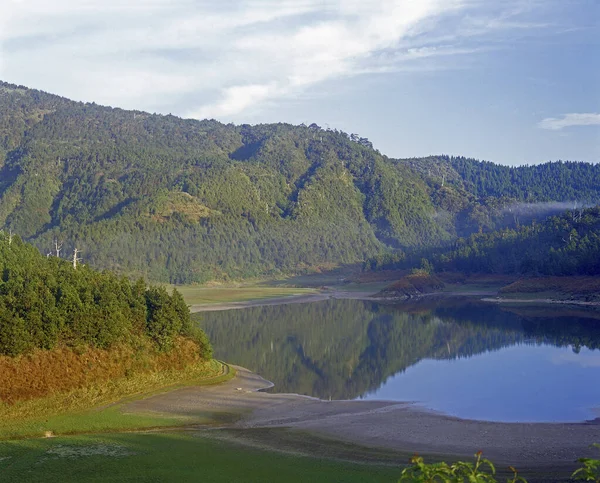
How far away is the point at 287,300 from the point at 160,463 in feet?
298

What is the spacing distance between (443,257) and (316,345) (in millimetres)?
83490

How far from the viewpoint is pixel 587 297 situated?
99062 millimetres

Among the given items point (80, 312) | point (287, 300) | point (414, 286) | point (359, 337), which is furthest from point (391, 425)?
point (414, 286)

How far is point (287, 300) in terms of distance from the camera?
4567 inches

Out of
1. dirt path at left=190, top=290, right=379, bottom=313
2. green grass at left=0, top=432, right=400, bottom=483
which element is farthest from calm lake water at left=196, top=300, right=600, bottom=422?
green grass at left=0, top=432, right=400, bottom=483

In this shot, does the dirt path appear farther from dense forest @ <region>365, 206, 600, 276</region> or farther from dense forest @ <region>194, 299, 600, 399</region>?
dense forest @ <region>365, 206, 600, 276</region>

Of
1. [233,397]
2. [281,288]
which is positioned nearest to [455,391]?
[233,397]

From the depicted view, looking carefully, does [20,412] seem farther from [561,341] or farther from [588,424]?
[561,341]

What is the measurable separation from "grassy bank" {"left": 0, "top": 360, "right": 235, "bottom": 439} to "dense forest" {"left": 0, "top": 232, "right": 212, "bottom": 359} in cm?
291

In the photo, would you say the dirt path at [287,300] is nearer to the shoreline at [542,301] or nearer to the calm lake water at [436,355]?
the calm lake water at [436,355]

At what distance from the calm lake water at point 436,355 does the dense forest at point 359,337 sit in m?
0.10

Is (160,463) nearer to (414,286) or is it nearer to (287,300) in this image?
(287,300)

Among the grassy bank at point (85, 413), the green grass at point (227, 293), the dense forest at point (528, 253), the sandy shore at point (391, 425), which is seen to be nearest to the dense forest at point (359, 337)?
the sandy shore at point (391, 425)

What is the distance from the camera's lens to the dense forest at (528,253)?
4323 inches
